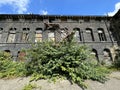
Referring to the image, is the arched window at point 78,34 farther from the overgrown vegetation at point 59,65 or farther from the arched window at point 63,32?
the overgrown vegetation at point 59,65

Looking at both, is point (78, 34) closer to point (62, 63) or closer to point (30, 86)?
point (62, 63)

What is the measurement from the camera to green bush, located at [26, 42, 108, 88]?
9320mm

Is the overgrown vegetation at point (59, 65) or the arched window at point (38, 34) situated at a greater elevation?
the arched window at point (38, 34)

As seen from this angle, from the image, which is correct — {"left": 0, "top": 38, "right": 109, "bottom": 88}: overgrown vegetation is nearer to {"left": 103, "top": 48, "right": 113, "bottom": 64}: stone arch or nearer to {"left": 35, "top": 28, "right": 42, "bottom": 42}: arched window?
{"left": 103, "top": 48, "right": 113, "bottom": 64}: stone arch

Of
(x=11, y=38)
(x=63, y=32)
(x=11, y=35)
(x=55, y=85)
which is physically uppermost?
(x=63, y=32)

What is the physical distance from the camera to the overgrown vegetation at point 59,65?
9312 millimetres

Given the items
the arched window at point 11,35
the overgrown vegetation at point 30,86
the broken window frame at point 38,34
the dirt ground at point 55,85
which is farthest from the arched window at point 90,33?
the overgrown vegetation at point 30,86

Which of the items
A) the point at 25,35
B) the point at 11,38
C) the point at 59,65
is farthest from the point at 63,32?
the point at 59,65

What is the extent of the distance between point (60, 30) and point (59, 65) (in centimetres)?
1117

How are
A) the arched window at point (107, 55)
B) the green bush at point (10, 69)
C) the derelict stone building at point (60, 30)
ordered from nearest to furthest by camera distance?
the green bush at point (10, 69), the arched window at point (107, 55), the derelict stone building at point (60, 30)

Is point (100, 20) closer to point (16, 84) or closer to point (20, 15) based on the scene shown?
point (20, 15)

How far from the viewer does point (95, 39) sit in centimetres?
1941

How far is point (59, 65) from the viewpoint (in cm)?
937

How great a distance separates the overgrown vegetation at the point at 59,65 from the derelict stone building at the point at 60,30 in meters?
7.89
